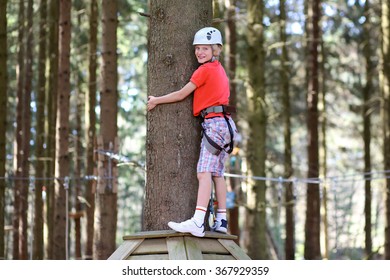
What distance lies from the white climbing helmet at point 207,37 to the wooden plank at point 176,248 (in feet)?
4.79

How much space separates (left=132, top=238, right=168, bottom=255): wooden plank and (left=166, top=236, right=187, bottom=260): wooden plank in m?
0.05

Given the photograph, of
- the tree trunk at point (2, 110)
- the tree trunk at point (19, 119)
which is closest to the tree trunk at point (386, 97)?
the tree trunk at point (2, 110)

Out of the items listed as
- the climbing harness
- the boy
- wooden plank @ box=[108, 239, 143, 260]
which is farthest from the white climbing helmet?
wooden plank @ box=[108, 239, 143, 260]

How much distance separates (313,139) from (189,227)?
1292 cm

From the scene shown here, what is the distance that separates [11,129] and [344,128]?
37.1ft

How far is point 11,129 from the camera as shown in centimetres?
2798

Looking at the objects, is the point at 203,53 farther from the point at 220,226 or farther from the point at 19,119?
the point at 19,119

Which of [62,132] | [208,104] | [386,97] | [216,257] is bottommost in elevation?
[216,257]

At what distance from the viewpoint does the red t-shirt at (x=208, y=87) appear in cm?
644

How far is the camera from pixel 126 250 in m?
6.16

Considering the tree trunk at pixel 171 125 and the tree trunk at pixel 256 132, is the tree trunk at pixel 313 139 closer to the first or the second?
the tree trunk at pixel 256 132

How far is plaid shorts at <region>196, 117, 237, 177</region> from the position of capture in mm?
6434

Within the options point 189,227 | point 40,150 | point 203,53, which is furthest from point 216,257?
point 40,150

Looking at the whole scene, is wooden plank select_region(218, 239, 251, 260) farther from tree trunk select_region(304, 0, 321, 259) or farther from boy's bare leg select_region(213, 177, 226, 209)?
tree trunk select_region(304, 0, 321, 259)
